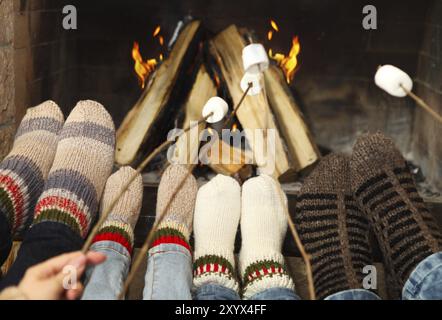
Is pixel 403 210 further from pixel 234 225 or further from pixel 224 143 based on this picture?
pixel 224 143

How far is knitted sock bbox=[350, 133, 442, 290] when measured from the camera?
0.98 meters

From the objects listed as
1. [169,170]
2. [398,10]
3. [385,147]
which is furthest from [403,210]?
[398,10]

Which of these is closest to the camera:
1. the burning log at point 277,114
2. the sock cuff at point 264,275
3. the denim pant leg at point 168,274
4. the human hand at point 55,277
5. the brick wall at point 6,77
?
the human hand at point 55,277

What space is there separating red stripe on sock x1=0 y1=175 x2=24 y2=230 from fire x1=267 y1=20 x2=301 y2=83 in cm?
77

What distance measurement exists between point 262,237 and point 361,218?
0.64 feet

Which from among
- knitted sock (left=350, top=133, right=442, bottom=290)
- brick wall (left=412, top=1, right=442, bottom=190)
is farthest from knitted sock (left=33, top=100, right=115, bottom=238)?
brick wall (left=412, top=1, right=442, bottom=190)

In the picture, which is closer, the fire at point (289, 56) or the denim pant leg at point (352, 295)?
the denim pant leg at point (352, 295)

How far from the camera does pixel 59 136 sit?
1224 millimetres

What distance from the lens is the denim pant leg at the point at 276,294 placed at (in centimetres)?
89

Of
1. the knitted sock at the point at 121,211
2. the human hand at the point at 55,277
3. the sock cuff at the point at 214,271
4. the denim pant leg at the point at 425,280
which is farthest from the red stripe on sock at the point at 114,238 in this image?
the denim pant leg at the point at 425,280

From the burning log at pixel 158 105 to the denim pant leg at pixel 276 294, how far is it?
631 millimetres

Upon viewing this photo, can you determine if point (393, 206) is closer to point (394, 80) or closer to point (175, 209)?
point (394, 80)

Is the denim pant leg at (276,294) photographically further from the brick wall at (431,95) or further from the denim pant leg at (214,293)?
the brick wall at (431,95)

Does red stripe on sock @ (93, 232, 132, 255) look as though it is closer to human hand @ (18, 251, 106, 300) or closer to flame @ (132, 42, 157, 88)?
human hand @ (18, 251, 106, 300)
